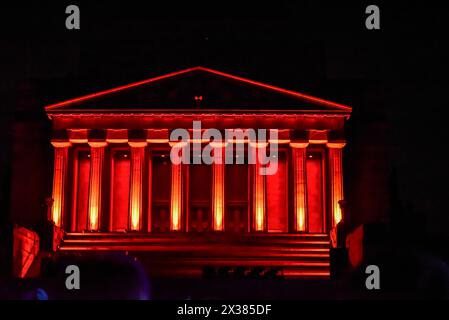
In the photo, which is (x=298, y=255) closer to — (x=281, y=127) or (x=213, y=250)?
(x=213, y=250)

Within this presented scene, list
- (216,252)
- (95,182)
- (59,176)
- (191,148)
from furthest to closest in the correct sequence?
(191,148), (59,176), (95,182), (216,252)

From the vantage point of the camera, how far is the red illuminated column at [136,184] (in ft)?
158

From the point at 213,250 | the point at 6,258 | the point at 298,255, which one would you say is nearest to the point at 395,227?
the point at 298,255

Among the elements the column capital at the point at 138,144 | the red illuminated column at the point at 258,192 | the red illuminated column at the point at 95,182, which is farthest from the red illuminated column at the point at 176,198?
the red illuminated column at the point at 258,192

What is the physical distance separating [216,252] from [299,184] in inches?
351

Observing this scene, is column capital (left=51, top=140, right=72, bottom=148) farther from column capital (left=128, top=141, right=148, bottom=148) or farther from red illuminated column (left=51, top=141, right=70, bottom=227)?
column capital (left=128, top=141, right=148, bottom=148)

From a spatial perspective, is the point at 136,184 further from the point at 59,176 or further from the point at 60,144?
the point at 60,144

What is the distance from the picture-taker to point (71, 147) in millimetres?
50156

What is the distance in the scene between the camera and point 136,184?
161 ft

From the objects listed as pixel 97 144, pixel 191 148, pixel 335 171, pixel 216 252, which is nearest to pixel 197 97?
pixel 191 148

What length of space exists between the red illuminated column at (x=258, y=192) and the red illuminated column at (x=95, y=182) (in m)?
7.61

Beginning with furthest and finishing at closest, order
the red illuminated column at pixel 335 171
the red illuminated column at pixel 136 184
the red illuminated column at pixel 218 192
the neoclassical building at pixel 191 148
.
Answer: the red illuminated column at pixel 335 171, the neoclassical building at pixel 191 148, the red illuminated column at pixel 218 192, the red illuminated column at pixel 136 184

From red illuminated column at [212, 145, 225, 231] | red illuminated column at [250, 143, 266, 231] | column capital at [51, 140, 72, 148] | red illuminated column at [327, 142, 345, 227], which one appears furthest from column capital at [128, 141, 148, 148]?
red illuminated column at [327, 142, 345, 227]

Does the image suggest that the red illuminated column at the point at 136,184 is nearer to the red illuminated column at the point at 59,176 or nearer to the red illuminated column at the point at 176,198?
the red illuminated column at the point at 176,198
